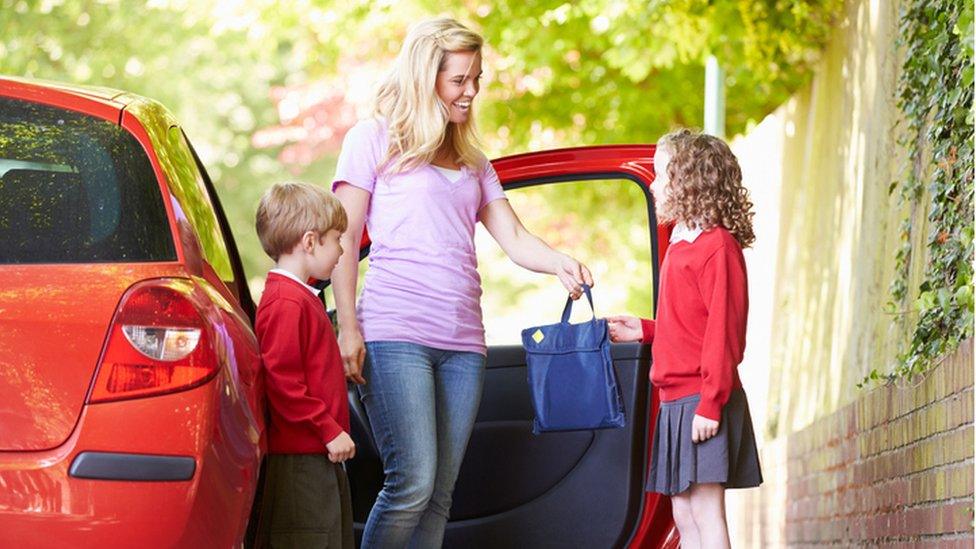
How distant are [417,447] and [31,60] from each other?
1397cm

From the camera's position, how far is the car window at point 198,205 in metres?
3.96

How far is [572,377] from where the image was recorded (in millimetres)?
5086

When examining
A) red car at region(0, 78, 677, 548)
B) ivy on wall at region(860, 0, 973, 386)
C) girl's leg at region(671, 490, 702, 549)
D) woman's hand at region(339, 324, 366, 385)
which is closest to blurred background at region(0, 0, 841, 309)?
woman's hand at region(339, 324, 366, 385)

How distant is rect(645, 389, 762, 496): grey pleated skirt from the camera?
4.84m

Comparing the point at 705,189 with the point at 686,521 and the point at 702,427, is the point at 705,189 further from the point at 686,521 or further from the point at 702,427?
the point at 686,521

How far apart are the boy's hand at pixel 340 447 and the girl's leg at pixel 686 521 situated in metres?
1.07

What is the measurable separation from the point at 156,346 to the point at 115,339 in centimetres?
9

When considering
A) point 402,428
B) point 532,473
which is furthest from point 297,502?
point 532,473

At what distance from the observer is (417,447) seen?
4.81 metres

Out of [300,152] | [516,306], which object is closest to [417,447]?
[300,152]

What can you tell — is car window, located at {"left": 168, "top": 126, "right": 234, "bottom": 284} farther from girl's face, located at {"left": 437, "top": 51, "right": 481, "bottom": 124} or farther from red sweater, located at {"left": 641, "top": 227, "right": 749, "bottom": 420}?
red sweater, located at {"left": 641, "top": 227, "right": 749, "bottom": 420}

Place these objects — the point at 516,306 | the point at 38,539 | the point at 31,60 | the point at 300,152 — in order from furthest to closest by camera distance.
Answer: the point at 516,306 → the point at 300,152 → the point at 31,60 → the point at 38,539

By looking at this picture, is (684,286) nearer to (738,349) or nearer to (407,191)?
(738,349)

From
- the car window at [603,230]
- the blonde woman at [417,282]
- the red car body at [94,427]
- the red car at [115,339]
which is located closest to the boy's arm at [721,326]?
the blonde woman at [417,282]
